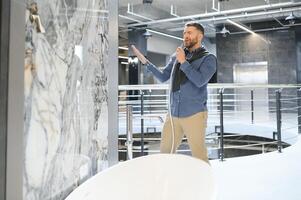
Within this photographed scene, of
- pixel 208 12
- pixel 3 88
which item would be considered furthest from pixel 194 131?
pixel 208 12

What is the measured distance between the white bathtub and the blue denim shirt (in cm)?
32

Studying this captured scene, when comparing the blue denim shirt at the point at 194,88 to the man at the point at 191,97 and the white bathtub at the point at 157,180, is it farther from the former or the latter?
the white bathtub at the point at 157,180

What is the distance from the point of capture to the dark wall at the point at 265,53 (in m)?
8.30

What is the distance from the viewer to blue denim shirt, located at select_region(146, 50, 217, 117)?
1.96 meters

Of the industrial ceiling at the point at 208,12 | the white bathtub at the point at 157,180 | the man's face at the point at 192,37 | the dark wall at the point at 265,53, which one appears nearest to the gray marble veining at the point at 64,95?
the white bathtub at the point at 157,180

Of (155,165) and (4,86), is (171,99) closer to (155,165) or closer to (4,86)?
(155,165)

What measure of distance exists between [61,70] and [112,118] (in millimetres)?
572

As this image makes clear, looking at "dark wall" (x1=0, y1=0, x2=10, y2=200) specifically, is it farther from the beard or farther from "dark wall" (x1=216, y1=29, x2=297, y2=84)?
"dark wall" (x1=216, y1=29, x2=297, y2=84)

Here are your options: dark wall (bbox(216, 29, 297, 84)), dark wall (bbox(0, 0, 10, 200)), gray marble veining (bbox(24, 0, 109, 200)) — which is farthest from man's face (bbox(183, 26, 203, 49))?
dark wall (bbox(216, 29, 297, 84))

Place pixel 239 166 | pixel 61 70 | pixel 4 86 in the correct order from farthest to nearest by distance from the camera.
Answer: pixel 239 166 → pixel 61 70 → pixel 4 86

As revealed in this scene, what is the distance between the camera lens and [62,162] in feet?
3.82

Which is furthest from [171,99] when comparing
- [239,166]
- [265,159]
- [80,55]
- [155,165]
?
[265,159]

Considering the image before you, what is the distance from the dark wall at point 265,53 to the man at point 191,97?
22.6 feet

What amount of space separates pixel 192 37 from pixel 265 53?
23.8 ft
